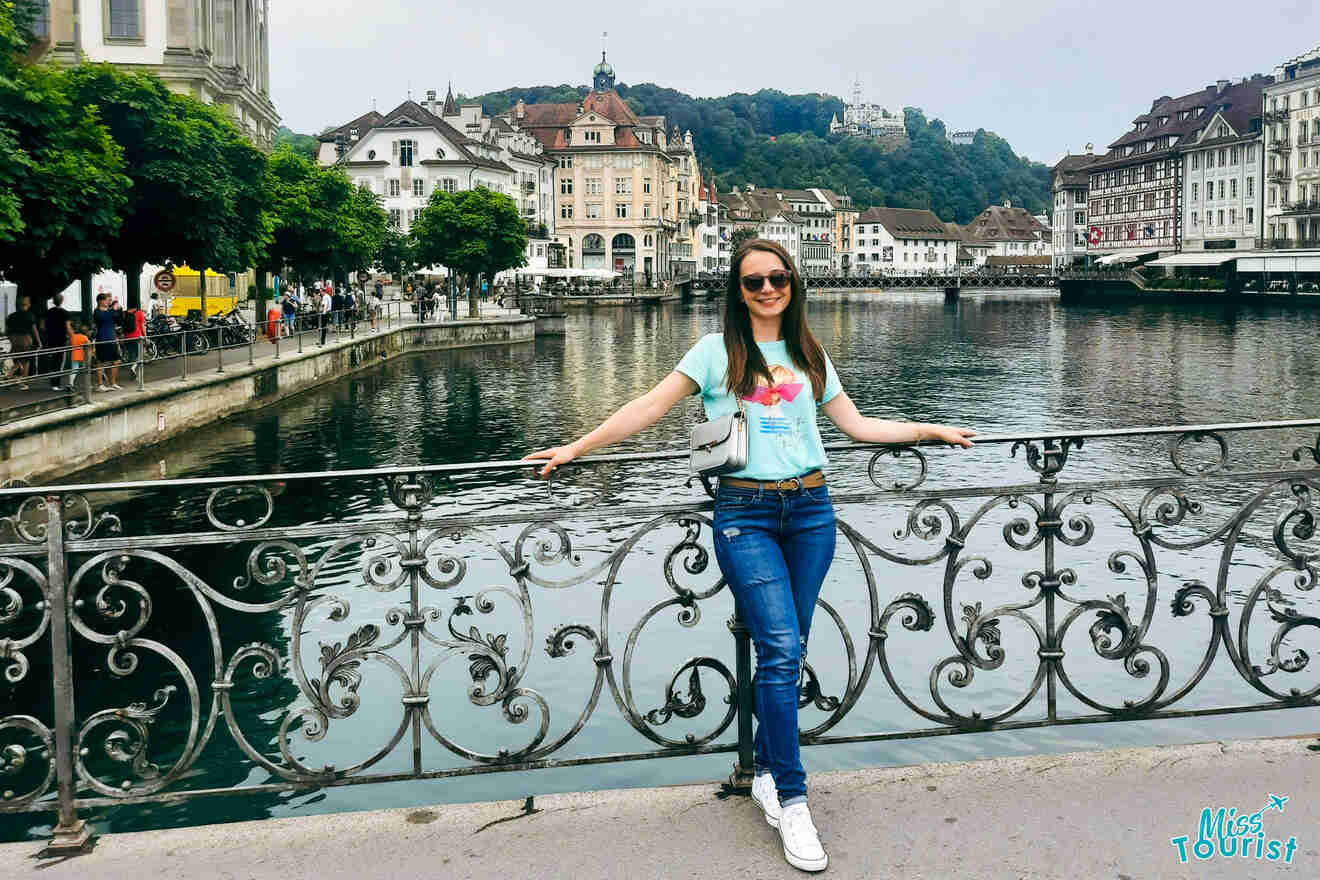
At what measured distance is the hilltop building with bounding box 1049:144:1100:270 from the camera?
146500 mm

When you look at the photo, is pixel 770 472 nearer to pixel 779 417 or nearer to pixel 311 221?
pixel 779 417

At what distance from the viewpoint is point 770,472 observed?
457 centimetres

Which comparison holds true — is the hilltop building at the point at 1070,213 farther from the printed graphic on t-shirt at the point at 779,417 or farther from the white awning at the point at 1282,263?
the printed graphic on t-shirt at the point at 779,417

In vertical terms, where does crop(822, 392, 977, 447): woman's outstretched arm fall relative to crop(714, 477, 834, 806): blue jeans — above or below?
above

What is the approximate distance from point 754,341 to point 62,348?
20.0 m

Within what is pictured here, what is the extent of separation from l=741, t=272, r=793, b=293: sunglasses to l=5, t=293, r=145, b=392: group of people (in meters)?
18.6

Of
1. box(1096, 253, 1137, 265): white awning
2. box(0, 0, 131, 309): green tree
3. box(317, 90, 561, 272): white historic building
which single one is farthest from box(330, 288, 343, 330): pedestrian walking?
box(1096, 253, 1137, 265): white awning

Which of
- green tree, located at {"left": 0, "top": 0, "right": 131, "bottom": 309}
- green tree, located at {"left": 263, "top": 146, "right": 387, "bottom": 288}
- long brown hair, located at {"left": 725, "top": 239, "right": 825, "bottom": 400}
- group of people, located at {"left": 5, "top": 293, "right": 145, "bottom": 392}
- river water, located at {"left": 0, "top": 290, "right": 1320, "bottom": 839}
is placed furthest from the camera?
green tree, located at {"left": 263, "top": 146, "right": 387, "bottom": 288}

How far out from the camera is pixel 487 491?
2267 cm

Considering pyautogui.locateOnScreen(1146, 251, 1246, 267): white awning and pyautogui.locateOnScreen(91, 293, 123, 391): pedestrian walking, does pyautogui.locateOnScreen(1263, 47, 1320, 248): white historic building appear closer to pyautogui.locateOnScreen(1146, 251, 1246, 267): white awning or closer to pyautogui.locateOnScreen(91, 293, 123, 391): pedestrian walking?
pyautogui.locateOnScreen(1146, 251, 1246, 267): white awning

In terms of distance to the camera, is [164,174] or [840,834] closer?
[840,834]

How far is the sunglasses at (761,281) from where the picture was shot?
15.4 feet

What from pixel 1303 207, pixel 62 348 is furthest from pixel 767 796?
pixel 1303 207

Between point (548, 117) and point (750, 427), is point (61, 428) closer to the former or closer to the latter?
point (750, 427)
